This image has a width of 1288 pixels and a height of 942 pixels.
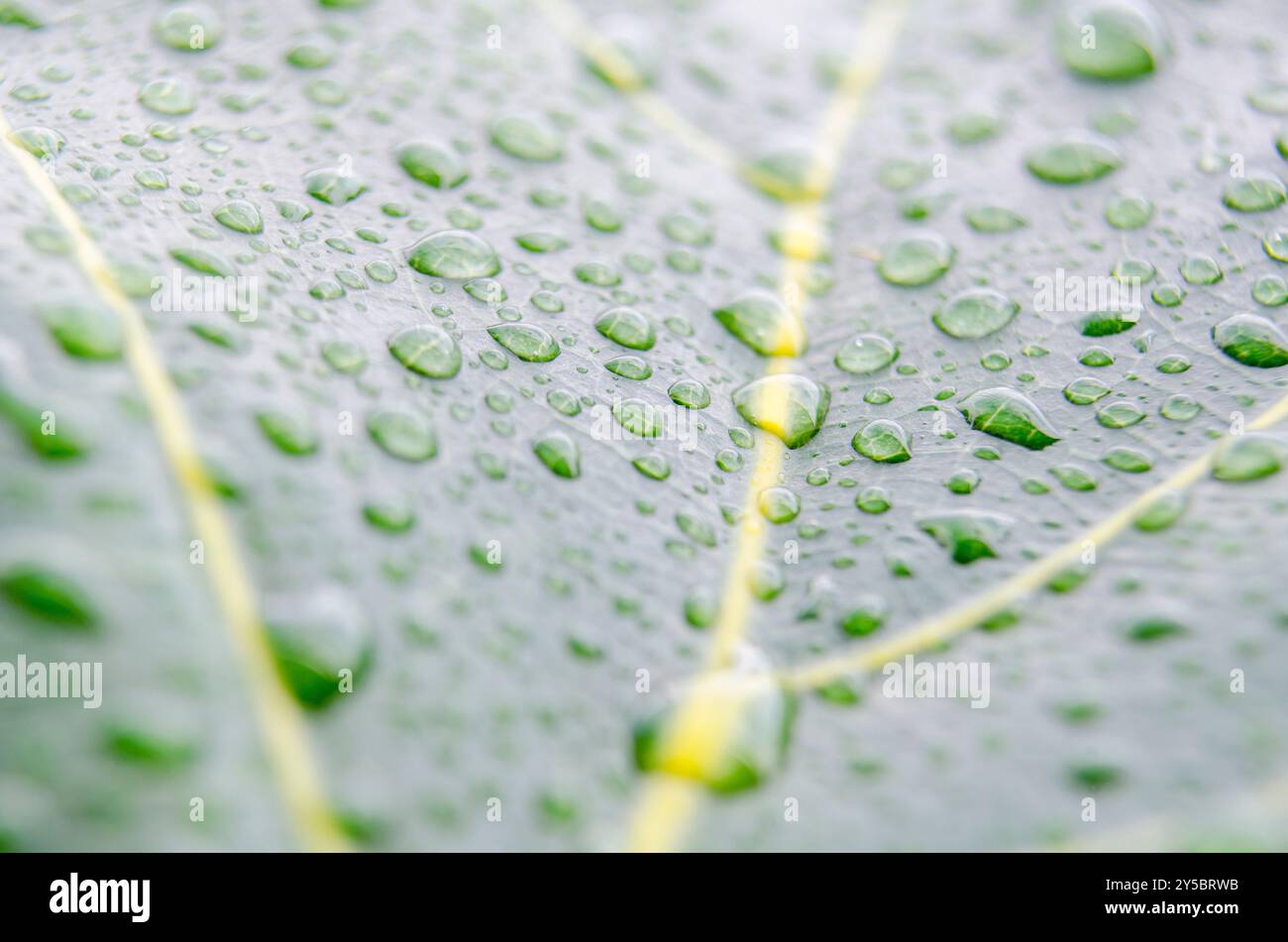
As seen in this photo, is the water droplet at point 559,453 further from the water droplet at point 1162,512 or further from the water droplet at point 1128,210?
the water droplet at point 1128,210

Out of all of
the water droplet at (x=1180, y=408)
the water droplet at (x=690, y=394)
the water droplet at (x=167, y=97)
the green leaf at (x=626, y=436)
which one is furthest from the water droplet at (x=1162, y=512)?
the water droplet at (x=167, y=97)

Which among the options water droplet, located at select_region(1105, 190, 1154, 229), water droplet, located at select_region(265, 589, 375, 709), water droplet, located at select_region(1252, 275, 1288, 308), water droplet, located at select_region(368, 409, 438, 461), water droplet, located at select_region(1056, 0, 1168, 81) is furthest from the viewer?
water droplet, located at select_region(1056, 0, 1168, 81)

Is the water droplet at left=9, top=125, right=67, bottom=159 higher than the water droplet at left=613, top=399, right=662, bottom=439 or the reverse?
higher

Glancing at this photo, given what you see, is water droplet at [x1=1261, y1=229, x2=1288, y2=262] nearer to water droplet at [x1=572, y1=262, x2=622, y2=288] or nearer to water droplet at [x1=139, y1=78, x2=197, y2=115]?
water droplet at [x1=572, y1=262, x2=622, y2=288]

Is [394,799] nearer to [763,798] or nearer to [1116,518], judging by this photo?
[763,798]

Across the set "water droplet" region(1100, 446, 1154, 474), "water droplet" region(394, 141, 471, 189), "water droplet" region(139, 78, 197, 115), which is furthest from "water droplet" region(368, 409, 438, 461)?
"water droplet" region(1100, 446, 1154, 474)
